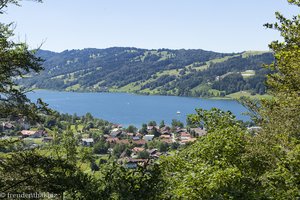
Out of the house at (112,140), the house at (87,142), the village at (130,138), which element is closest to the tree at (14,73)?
the village at (130,138)

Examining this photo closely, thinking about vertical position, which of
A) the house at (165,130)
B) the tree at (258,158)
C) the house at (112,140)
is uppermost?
the tree at (258,158)

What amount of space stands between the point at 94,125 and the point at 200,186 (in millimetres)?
132970

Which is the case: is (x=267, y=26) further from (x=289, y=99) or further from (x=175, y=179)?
(x=175, y=179)

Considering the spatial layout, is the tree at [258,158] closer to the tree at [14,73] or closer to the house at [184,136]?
the tree at [14,73]

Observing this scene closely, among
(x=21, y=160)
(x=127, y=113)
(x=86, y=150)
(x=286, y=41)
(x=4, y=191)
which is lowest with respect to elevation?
(x=127, y=113)

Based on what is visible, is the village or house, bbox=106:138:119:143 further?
house, bbox=106:138:119:143

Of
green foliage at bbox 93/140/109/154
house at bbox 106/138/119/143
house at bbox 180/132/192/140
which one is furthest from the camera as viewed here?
house at bbox 180/132/192/140

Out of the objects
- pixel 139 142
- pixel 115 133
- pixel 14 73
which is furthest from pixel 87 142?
pixel 14 73

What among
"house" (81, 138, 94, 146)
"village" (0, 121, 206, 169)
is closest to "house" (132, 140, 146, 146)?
"village" (0, 121, 206, 169)

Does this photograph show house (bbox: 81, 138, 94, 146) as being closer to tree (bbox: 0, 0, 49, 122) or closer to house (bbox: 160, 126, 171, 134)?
house (bbox: 160, 126, 171, 134)

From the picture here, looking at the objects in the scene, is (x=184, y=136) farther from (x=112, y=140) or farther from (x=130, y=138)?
(x=112, y=140)

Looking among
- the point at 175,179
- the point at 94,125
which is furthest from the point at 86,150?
the point at 94,125

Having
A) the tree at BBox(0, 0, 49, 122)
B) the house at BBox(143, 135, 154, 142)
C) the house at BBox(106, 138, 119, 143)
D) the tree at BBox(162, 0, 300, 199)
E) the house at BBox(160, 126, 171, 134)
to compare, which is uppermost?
the tree at BBox(0, 0, 49, 122)

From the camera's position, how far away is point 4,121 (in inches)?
353
